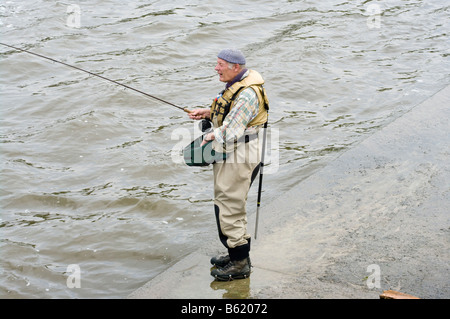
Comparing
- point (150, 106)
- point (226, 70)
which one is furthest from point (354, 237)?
point (150, 106)

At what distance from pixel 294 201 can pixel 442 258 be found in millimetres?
1575

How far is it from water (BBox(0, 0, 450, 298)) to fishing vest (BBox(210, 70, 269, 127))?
6.16ft

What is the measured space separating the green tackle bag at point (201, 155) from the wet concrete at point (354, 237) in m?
0.91

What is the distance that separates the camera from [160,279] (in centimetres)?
504

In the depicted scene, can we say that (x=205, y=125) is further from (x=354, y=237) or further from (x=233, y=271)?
(x=354, y=237)

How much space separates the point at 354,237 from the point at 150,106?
18.5 feet

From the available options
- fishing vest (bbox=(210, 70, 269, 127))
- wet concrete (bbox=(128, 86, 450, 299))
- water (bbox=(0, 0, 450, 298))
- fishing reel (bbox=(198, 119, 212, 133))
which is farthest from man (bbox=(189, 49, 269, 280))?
water (bbox=(0, 0, 450, 298))

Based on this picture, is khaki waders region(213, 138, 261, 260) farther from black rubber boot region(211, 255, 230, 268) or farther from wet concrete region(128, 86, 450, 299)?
wet concrete region(128, 86, 450, 299)

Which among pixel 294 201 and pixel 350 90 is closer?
pixel 294 201

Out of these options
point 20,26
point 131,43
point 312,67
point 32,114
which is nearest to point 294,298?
point 32,114

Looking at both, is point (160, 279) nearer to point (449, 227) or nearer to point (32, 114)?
point (449, 227)

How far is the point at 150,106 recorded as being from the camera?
34.2 feet

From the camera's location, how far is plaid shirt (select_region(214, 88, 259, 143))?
462 centimetres

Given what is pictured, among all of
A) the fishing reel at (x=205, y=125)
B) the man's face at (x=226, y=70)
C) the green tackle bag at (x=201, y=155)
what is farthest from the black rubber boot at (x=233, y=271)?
the man's face at (x=226, y=70)
